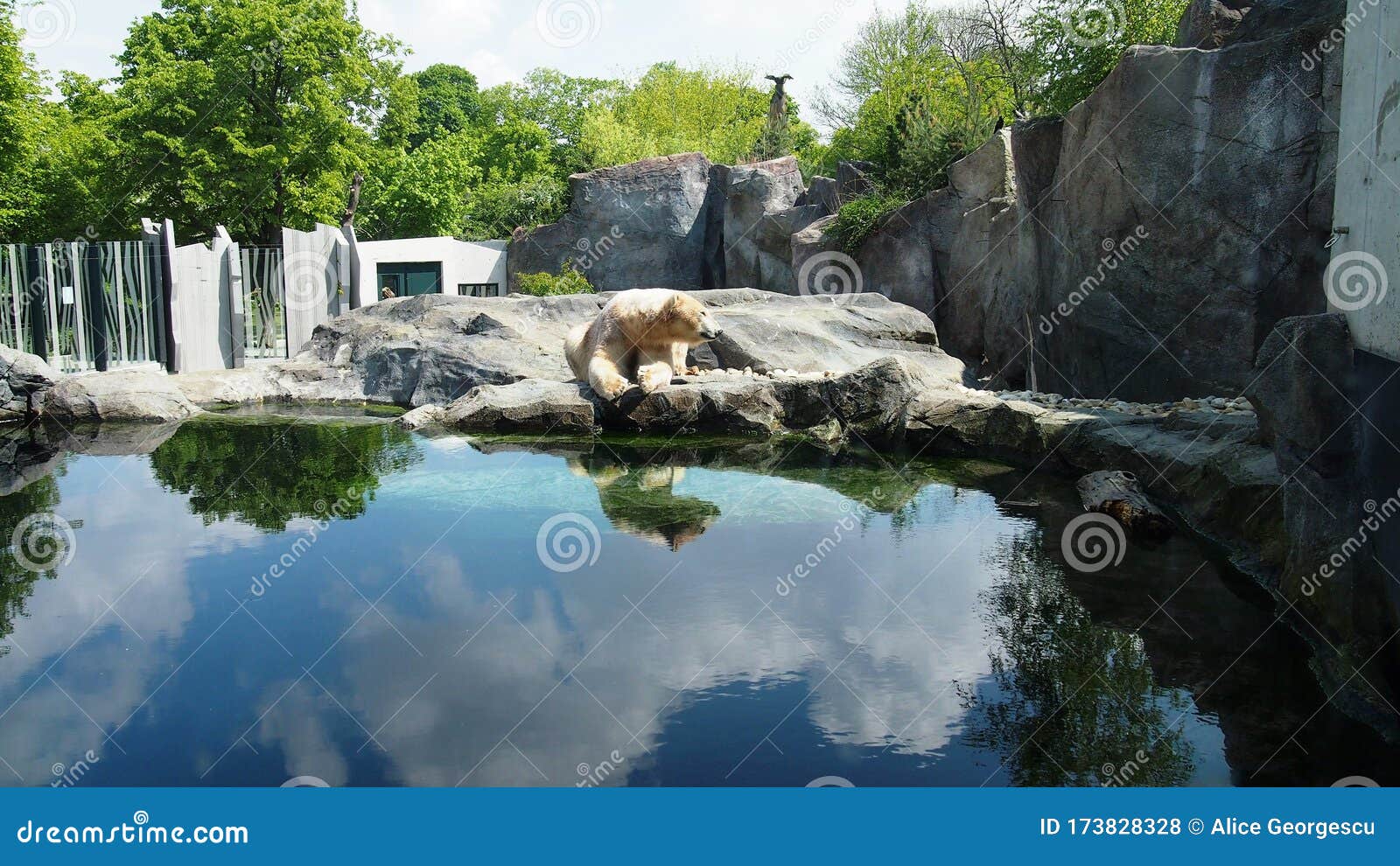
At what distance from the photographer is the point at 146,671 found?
4.12 m

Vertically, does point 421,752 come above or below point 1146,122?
below

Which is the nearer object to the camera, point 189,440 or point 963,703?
point 963,703

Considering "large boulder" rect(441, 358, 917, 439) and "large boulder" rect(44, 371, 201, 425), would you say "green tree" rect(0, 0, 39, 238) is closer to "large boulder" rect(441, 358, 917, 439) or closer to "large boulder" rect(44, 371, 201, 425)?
"large boulder" rect(44, 371, 201, 425)

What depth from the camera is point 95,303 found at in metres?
15.2

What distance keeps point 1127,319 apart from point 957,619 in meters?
6.39

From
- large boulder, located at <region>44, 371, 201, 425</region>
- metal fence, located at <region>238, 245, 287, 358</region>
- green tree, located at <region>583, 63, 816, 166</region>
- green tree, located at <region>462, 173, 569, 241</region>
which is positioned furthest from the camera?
green tree, located at <region>583, 63, 816, 166</region>

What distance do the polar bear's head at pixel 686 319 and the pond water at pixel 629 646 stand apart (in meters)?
3.30

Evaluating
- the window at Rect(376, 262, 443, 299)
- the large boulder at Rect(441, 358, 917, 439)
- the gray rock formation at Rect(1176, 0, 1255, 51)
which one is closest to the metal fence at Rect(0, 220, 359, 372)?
the large boulder at Rect(441, 358, 917, 439)

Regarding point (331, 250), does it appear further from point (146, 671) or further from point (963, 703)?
point (963, 703)

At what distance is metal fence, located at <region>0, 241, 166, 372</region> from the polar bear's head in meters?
9.25

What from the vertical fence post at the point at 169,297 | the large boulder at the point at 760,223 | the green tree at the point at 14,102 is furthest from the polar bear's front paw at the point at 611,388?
the green tree at the point at 14,102

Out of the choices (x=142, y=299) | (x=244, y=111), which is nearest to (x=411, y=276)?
(x=244, y=111)

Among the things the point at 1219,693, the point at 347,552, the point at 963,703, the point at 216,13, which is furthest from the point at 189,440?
the point at 216,13

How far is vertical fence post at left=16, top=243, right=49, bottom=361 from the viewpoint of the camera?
1482 centimetres
